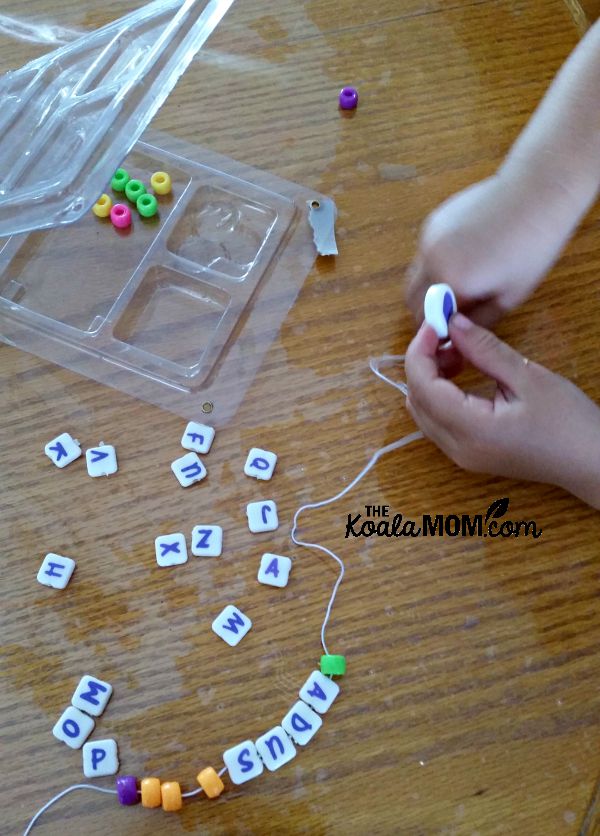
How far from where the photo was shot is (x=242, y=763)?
573 mm

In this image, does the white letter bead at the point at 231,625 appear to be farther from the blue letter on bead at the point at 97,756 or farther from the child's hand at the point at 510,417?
the child's hand at the point at 510,417

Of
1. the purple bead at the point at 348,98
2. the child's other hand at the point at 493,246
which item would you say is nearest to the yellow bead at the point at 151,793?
the child's other hand at the point at 493,246

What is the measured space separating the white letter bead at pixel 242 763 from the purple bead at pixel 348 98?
2.04ft

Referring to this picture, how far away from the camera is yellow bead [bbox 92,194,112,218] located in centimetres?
76

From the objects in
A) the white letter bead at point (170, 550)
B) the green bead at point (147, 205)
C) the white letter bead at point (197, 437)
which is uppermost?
the green bead at point (147, 205)

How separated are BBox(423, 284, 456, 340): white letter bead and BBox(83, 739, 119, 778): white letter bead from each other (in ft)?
1.37

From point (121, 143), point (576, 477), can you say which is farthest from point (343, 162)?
point (576, 477)

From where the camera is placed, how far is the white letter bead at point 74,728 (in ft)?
1.91

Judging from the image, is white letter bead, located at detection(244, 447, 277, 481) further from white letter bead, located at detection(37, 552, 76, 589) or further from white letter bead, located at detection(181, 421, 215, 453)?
white letter bead, located at detection(37, 552, 76, 589)

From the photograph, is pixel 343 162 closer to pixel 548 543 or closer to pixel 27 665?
pixel 548 543

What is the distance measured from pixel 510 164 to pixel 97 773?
61cm

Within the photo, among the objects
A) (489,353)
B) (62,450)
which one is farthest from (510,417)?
(62,450)

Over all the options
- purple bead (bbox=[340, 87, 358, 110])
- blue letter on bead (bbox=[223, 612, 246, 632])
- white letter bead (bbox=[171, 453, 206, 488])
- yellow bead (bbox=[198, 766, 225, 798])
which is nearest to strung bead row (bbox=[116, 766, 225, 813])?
yellow bead (bbox=[198, 766, 225, 798])

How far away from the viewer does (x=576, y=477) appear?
2.04 ft
